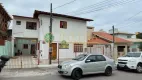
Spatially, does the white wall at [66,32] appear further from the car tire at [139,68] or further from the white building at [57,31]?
the car tire at [139,68]

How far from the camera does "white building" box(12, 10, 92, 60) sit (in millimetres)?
22042

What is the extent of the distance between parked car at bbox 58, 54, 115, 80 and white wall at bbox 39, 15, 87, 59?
37.3 ft

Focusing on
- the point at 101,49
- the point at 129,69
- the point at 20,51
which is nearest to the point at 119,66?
the point at 129,69

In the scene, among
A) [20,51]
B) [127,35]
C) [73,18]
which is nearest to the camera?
[73,18]

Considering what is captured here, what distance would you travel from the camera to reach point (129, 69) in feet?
49.6

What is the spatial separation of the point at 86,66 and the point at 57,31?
12.7 m

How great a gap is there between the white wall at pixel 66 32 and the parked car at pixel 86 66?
11.4 metres

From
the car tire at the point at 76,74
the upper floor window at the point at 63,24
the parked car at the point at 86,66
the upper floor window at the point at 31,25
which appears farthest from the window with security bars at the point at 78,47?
the car tire at the point at 76,74

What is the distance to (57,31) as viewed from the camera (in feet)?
75.0

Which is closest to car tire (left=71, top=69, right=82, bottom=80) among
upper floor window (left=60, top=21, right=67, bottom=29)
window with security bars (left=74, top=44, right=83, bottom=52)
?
upper floor window (left=60, top=21, right=67, bottom=29)

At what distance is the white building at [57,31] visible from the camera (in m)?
22.0

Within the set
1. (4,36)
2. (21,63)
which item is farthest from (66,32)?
(21,63)

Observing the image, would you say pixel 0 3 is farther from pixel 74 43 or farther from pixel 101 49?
pixel 101 49

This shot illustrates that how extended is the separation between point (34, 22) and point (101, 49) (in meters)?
12.4
